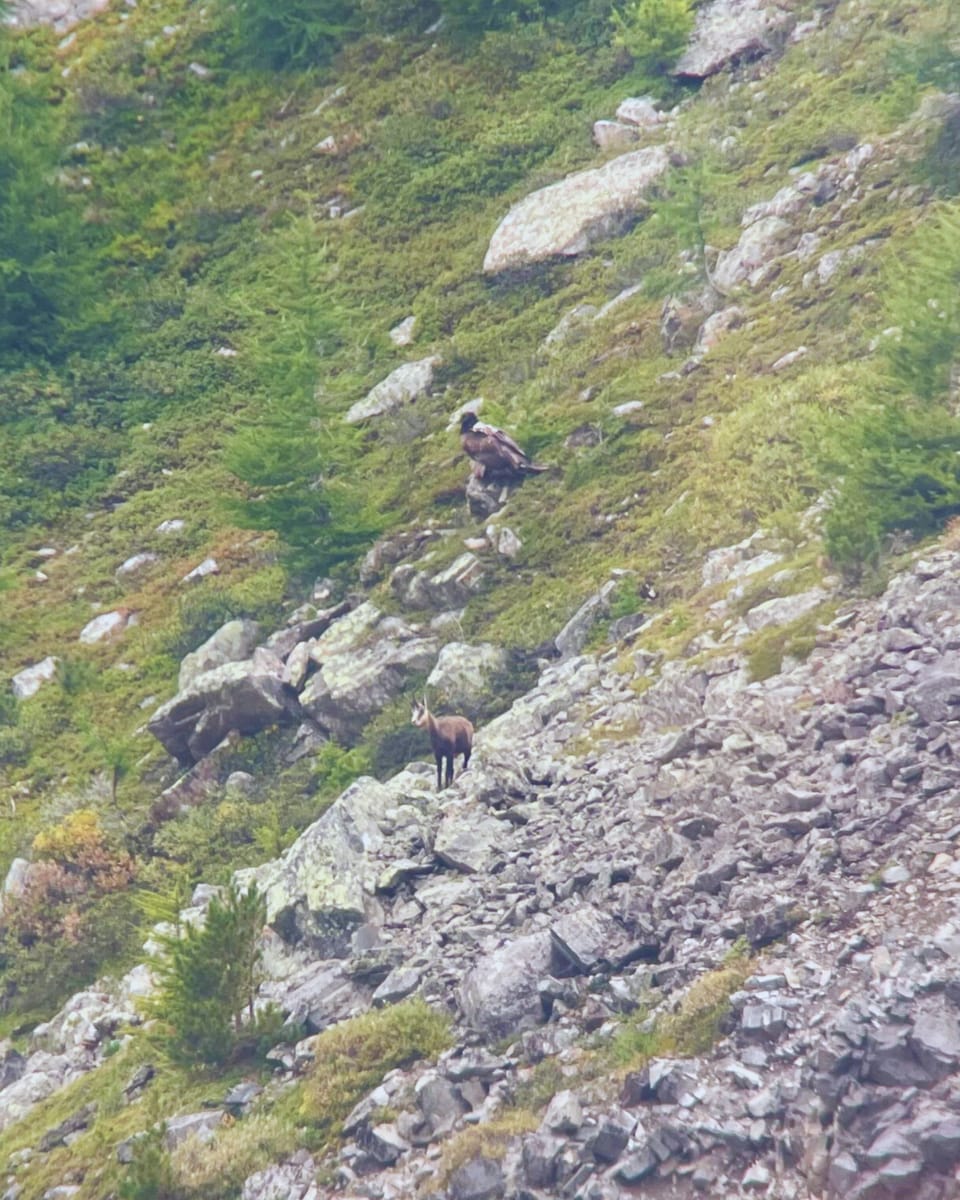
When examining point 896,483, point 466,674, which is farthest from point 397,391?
point 896,483

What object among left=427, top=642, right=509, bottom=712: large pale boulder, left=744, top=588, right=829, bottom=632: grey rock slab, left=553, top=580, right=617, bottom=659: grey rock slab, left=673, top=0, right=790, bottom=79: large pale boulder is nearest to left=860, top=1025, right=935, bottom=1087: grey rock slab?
left=744, top=588, right=829, bottom=632: grey rock slab

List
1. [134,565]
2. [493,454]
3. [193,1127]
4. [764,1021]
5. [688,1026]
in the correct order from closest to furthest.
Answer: [764,1021], [688,1026], [193,1127], [493,454], [134,565]

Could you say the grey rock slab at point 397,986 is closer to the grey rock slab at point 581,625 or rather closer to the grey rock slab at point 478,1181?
the grey rock slab at point 478,1181

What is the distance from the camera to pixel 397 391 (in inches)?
1155

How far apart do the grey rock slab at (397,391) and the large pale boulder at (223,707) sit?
8649 mm

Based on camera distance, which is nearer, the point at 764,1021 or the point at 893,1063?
the point at 893,1063

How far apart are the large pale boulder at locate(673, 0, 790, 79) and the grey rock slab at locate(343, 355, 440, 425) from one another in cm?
1135

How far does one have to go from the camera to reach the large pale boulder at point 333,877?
1405 cm

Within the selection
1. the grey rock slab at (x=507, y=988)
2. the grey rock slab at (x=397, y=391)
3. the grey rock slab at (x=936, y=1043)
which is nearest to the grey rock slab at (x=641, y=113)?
the grey rock slab at (x=397, y=391)

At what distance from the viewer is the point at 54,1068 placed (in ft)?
50.7

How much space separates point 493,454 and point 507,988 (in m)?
13.6

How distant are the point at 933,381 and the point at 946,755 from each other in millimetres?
5943

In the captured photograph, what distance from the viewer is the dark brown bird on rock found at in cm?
2348

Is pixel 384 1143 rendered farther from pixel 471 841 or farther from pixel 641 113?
pixel 641 113
